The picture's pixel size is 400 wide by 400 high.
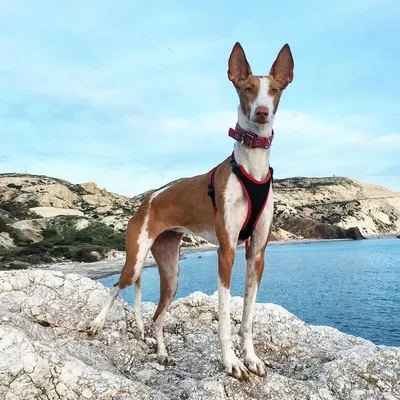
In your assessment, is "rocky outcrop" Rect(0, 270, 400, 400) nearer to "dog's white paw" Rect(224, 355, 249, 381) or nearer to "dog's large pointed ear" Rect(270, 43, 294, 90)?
"dog's white paw" Rect(224, 355, 249, 381)

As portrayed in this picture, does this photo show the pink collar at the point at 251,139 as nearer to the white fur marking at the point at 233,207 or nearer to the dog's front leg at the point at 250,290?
the white fur marking at the point at 233,207

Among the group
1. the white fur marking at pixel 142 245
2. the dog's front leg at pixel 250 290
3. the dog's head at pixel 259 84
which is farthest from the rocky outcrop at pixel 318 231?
the dog's head at pixel 259 84

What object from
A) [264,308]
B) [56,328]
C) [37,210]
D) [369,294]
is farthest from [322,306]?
[37,210]

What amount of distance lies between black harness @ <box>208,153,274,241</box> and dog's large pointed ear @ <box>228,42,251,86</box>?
3.15 ft

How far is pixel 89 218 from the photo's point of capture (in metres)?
85.3

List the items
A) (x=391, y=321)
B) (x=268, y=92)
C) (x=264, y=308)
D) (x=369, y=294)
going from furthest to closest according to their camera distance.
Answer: (x=369, y=294) < (x=391, y=321) < (x=264, y=308) < (x=268, y=92)

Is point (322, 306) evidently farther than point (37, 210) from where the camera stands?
No

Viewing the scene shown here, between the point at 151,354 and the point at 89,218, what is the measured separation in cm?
8025

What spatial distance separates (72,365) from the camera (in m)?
5.26

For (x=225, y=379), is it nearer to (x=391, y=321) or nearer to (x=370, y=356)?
(x=370, y=356)

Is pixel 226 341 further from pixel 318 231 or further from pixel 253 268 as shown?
pixel 318 231

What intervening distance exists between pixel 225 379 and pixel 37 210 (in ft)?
320

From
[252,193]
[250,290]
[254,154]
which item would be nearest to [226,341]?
[250,290]

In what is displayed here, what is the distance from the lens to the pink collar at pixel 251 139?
609 cm
